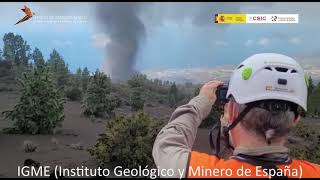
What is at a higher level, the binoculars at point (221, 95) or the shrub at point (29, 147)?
the binoculars at point (221, 95)

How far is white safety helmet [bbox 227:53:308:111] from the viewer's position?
211 cm

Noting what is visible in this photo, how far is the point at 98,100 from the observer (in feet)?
99.8

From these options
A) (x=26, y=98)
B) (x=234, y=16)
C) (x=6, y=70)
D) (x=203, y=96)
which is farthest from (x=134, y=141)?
(x=6, y=70)

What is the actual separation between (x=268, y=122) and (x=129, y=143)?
47.8ft

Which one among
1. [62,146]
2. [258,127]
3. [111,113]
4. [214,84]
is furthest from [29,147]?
[258,127]

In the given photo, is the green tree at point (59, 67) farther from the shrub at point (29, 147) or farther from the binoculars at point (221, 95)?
the binoculars at point (221, 95)

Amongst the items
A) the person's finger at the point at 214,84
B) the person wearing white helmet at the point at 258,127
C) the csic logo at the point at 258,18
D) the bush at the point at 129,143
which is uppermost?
the csic logo at the point at 258,18

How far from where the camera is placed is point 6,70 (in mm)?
56219

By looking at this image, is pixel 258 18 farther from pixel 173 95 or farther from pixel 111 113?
pixel 173 95

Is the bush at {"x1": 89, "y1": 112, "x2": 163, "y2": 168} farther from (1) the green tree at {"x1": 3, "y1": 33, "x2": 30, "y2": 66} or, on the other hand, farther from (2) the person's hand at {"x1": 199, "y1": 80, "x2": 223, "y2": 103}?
(1) the green tree at {"x1": 3, "y1": 33, "x2": 30, "y2": 66}

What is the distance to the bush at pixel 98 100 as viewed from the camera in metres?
29.9

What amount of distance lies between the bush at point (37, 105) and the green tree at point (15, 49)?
3741 cm

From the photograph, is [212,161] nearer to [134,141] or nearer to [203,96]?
[203,96]

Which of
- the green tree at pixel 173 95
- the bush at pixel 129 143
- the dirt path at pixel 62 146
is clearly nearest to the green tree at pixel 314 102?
the green tree at pixel 173 95
